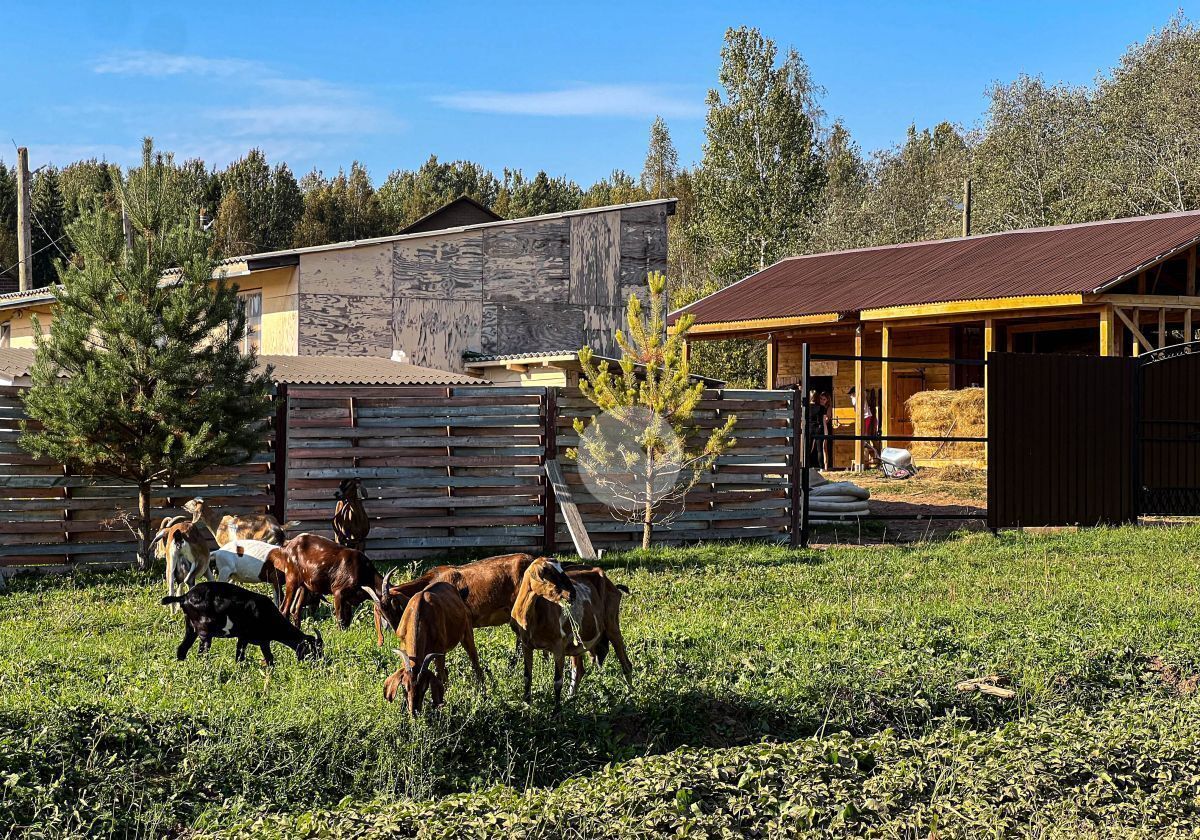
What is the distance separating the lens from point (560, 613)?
7227mm

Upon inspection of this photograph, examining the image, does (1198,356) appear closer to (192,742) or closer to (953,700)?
(953,700)

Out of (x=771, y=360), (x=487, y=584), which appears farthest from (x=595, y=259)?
(x=487, y=584)

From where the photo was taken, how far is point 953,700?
26.0 feet

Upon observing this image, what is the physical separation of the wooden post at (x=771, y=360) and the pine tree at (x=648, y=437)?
17.2m

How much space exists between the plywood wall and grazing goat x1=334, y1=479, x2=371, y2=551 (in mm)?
11451

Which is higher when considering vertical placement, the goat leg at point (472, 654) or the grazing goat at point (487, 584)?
the grazing goat at point (487, 584)

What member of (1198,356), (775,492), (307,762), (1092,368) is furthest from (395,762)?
(1198,356)

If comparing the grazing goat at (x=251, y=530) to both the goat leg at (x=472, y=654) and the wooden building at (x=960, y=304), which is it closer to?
the goat leg at (x=472, y=654)

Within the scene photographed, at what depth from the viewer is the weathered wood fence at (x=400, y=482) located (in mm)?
12383

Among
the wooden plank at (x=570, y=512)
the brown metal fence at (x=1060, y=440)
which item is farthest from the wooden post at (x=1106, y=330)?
the wooden plank at (x=570, y=512)

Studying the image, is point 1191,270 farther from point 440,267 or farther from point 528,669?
point 528,669

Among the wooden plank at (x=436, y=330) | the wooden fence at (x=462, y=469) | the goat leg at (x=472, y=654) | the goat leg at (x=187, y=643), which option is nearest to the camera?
the goat leg at (x=472, y=654)

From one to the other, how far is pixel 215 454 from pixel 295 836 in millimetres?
7466

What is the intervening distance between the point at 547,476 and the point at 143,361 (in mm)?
4478
